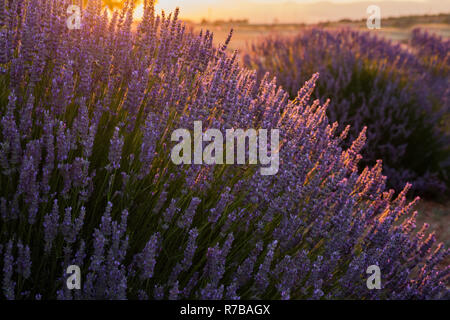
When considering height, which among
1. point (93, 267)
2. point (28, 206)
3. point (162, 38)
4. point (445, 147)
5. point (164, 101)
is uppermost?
point (162, 38)

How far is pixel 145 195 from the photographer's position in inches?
76.4

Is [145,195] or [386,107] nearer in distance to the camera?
[145,195]

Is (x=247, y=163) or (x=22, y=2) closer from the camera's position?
(x=247, y=163)

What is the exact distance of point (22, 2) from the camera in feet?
7.82

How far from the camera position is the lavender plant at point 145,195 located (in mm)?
1642

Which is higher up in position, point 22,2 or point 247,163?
point 22,2

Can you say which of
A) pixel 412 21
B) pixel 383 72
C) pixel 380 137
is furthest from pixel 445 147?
pixel 412 21

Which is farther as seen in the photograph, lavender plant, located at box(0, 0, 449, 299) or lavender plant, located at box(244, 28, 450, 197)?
lavender plant, located at box(244, 28, 450, 197)

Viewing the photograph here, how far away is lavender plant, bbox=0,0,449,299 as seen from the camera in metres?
1.64

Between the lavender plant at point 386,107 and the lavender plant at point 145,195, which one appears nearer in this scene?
the lavender plant at point 145,195

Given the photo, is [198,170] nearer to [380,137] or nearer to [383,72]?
[380,137]

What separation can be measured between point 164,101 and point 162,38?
425 millimetres
